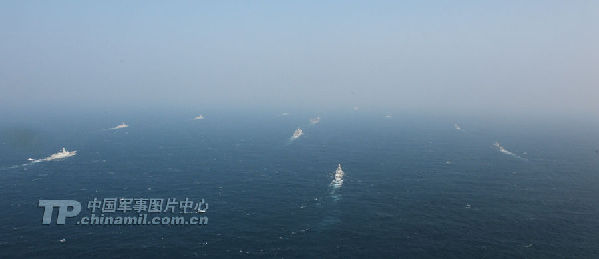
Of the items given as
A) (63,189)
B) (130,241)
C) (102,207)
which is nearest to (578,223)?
(130,241)

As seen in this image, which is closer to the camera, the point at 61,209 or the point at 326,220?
the point at 326,220

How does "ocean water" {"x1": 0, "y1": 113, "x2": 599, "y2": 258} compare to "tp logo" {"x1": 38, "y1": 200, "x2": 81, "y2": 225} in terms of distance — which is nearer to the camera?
"ocean water" {"x1": 0, "y1": 113, "x2": 599, "y2": 258}

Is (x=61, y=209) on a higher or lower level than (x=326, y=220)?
lower

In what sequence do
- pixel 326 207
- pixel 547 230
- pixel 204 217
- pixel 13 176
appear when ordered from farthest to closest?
pixel 13 176
pixel 326 207
pixel 204 217
pixel 547 230

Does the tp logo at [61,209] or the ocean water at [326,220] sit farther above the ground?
the ocean water at [326,220]

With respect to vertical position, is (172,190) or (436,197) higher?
(436,197)

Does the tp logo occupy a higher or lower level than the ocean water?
lower

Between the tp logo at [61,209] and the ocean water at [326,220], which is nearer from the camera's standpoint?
the ocean water at [326,220]

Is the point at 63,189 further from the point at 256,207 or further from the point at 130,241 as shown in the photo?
the point at 256,207
